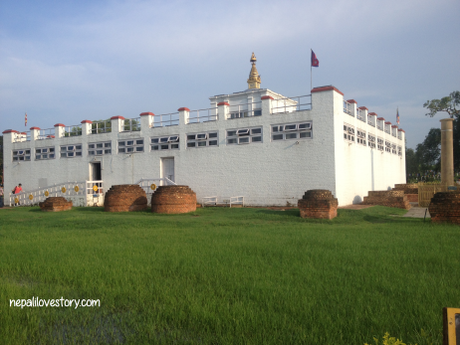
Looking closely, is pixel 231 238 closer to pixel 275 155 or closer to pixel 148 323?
Result: pixel 148 323

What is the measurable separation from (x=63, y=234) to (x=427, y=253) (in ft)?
31.7

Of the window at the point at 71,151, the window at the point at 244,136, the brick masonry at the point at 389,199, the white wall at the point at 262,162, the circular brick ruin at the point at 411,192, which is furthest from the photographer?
the window at the point at 71,151

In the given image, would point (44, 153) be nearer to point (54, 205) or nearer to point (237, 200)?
point (54, 205)

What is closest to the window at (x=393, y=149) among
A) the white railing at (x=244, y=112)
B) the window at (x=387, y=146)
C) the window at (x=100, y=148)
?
the window at (x=387, y=146)

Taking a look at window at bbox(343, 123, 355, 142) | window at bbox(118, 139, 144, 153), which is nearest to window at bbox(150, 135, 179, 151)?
window at bbox(118, 139, 144, 153)

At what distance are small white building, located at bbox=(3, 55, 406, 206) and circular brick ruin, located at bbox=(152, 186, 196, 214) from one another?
4.80 metres

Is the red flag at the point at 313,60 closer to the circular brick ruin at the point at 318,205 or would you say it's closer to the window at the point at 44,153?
the circular brick ruin at the point at 318,205

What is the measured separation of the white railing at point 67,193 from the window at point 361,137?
17118mm

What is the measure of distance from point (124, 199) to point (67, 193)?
30.1ft

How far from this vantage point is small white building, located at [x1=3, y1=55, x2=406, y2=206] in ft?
71.2

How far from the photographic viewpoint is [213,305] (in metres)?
4.77

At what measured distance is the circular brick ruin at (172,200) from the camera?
64.0 feet

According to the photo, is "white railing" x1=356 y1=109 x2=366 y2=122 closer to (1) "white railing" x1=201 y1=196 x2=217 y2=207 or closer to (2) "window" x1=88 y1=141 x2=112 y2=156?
(1) "white railing" x1=201 y1=196 x2=217 y2=207

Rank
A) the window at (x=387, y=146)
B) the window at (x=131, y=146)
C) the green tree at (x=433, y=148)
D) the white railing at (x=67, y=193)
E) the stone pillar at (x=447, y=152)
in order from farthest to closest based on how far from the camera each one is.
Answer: the green tree at (x=433, y=148), the window at (x=387, y=146), the window at (x=131, y=146), the white railing at (x=67, y=193), the stone pillar at (x=447, y=152)
